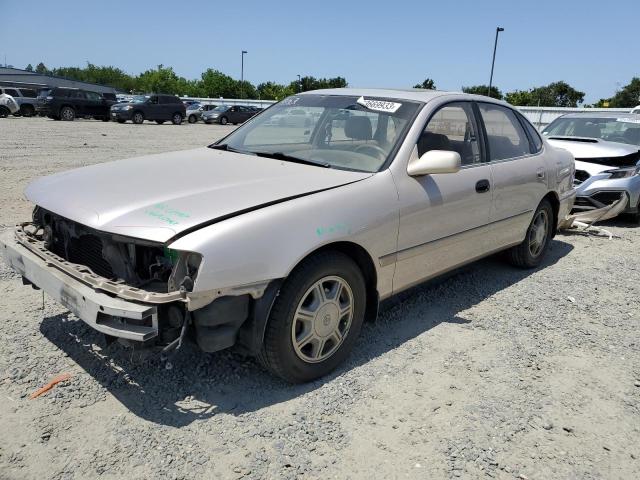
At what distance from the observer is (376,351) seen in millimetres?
3518

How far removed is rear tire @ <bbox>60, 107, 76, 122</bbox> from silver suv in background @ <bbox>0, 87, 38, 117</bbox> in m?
3.28

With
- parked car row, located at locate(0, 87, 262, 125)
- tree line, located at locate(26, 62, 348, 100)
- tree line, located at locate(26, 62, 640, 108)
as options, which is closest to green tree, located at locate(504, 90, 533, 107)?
tree line, located at locate(26, 62, 640, 108)

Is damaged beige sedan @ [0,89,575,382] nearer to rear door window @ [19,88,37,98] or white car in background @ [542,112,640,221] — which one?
white car in background @ [542,112,640,221]

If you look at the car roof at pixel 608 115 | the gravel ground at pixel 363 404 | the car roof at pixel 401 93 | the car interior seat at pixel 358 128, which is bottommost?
the gravel ground at pixel 363 404

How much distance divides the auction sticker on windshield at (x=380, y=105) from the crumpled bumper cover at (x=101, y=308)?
227cm

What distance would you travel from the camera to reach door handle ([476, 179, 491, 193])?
4059 millimetres

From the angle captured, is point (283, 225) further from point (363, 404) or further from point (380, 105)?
point (380, 105)

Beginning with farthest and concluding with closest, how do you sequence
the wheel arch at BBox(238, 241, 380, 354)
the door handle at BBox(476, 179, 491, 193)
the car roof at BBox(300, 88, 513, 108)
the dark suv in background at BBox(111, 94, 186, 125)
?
the dark suv in background at BBox(111, 94, 186, 125), the door handle at BBox(476, 179, 491, 193), the car roof at BBox(300, 88, 513, 108), the wheel arch at BBox(238, 241, 380, 354)

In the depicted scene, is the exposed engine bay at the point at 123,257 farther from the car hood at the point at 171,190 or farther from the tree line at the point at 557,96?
the tree line at the point at 557,96

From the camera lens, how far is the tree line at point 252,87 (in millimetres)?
57250

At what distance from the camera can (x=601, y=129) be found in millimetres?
8539

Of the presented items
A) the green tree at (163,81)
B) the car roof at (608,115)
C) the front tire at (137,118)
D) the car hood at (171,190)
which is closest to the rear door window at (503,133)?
the car hood at (171,190)

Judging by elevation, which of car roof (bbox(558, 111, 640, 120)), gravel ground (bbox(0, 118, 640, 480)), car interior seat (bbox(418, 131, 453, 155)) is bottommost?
gravel ground (bbox(0, 118, 640, 480))

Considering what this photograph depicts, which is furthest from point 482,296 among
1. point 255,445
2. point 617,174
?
point 617,174
